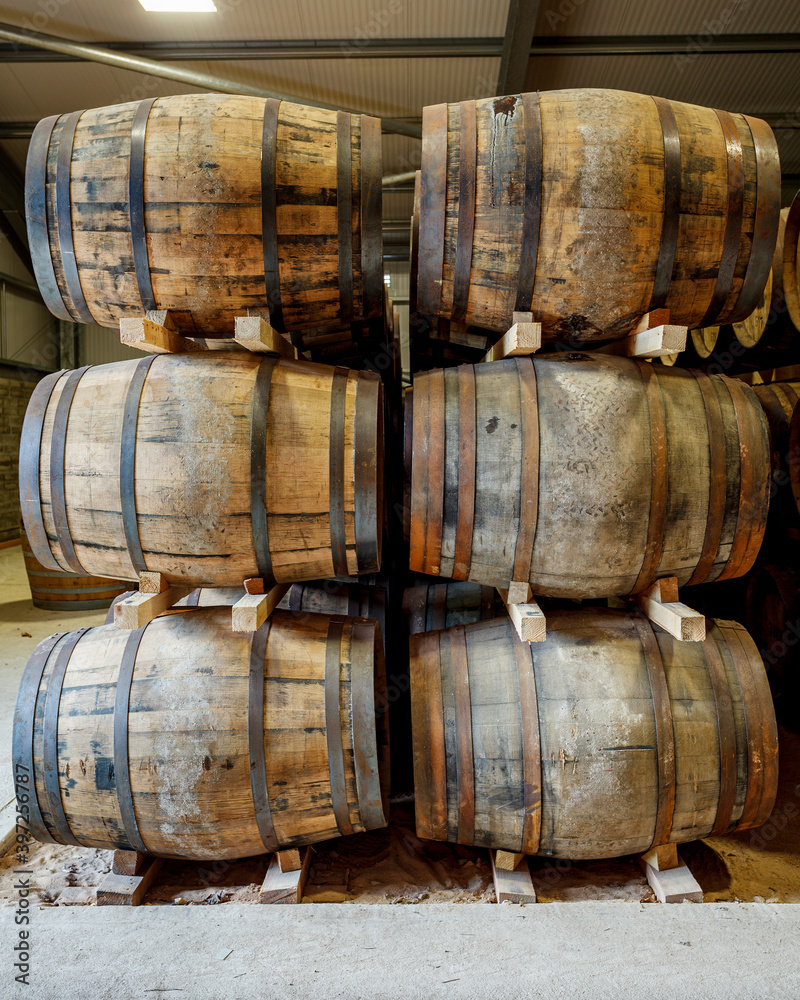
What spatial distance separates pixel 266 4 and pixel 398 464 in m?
6.20

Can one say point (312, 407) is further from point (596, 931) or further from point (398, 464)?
point (596, 931)

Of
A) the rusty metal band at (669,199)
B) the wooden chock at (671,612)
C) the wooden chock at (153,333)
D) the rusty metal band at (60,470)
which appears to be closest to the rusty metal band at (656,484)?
the wooden chock at (671,612)

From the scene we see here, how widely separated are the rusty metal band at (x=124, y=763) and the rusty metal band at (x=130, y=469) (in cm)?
49

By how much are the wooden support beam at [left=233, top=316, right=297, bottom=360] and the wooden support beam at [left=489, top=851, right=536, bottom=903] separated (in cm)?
243

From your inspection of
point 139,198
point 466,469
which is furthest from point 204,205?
point 466,469

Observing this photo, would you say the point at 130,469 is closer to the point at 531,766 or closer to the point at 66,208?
the point at 66,208

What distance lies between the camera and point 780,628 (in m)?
3.61

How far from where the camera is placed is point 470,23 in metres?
6.15

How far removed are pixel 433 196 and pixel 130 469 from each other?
1644 millimetres

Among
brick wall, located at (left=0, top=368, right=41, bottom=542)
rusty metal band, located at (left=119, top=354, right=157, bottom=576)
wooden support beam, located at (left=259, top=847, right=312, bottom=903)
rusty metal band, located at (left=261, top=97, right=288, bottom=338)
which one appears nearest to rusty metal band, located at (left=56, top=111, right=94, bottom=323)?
rusty metal band, located at (left=119, top=354, right=157, bottom=576)

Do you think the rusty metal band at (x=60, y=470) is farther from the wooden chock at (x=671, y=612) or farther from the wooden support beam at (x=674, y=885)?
the wooden support beam at (x=674, y=885)

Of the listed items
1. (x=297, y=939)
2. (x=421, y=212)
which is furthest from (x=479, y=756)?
(x=421, y=212)

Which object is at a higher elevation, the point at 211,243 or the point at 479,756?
the point at 211,243

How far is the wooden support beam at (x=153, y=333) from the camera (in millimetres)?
2115
